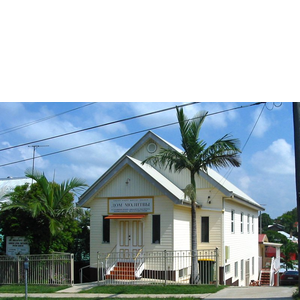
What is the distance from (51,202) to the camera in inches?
798

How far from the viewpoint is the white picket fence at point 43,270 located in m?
19.0

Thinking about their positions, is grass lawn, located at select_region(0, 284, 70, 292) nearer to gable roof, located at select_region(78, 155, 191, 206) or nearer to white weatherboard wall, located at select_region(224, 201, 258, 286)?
gable roof, located at select_region(78, 155, 191, 206)

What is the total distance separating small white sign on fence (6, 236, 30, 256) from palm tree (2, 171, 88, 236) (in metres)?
1.34

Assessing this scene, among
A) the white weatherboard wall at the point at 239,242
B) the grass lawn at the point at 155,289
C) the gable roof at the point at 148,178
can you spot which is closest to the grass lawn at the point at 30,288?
the grass lawn at the point at 155,289

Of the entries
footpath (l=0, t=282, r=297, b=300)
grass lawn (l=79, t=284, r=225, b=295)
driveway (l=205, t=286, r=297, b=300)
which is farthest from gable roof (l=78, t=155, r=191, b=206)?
driveway (l=205, t=286, r=297, b=300)

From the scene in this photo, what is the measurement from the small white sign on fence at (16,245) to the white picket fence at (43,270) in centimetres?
54

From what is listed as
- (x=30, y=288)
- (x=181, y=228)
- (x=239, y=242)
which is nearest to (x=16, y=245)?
(x=30, y=288)

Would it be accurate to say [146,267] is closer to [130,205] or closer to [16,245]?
[130,205]

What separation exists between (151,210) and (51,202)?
16.4 ft

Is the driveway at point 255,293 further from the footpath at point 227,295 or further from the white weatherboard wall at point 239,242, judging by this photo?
the white weatherboard wall at point 239,242
